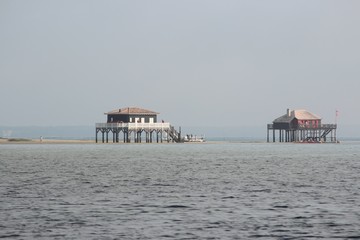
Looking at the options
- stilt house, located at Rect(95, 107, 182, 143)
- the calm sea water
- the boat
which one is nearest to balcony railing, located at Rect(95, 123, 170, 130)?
stilt house, located at Rect(95, 107, 182, 143)

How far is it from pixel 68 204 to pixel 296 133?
482ft

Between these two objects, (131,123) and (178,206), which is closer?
(178,206)

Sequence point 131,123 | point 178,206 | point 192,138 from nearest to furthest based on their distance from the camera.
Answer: point 178,206 < point 131,123 < point 192,138

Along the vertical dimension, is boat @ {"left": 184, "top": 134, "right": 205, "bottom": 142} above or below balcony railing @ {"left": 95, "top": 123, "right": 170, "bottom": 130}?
below

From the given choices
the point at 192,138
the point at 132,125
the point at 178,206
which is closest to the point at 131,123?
the point at 132,125

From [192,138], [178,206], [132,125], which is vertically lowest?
[178,206]

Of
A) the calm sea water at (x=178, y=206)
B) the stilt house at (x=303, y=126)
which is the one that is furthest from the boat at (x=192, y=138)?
the calm sea water at (x=178, y=206)

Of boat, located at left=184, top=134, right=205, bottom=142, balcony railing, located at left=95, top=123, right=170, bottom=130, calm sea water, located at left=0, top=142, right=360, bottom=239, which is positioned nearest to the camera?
calm sea water, located at left=0, top=142, right=360, bottom=239

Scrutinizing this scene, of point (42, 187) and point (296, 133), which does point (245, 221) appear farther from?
point (296, 133)

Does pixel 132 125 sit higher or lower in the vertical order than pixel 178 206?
higher

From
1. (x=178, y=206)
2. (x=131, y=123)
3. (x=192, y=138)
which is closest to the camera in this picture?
(x=178, y=206)

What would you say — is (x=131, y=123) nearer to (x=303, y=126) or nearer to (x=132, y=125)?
(x=132, y=125)

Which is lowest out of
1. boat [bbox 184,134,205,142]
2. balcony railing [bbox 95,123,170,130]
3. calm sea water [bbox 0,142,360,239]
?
calm sea water [bbox 0,142,360,239]

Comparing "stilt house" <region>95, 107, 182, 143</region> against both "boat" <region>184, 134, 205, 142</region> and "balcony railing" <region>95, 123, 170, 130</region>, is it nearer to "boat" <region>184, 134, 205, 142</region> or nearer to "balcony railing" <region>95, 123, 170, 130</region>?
"balcony railing" <region>95, 123, 170, 130</region>
